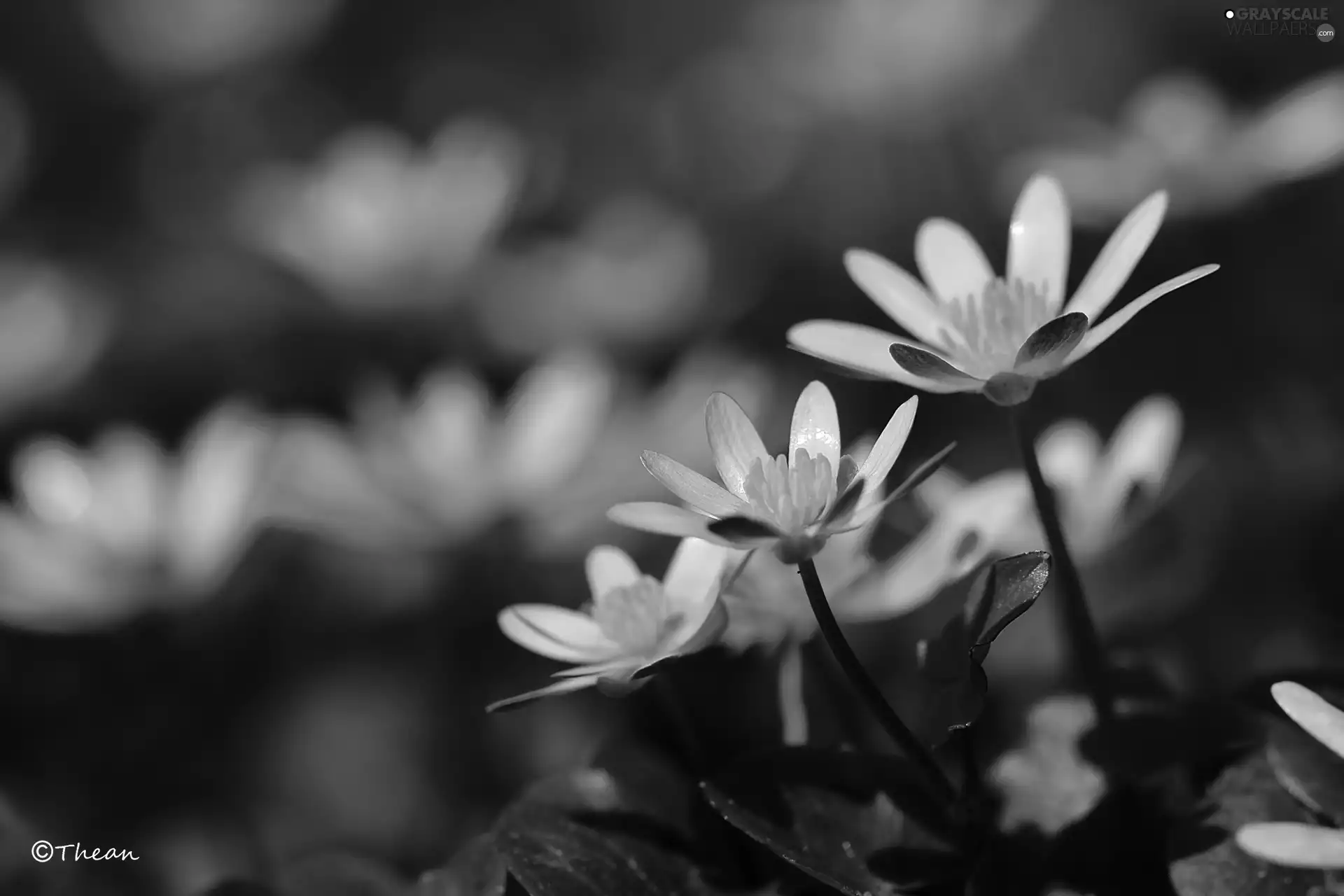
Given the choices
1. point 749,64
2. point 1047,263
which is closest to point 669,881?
point 1047,263

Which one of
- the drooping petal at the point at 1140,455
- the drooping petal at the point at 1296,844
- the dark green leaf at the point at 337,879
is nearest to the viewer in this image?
the drooping petal at the point at 1296,844

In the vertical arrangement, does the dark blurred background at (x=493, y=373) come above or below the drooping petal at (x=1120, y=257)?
above

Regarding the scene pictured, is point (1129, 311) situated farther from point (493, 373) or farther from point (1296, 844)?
point (493, 373)

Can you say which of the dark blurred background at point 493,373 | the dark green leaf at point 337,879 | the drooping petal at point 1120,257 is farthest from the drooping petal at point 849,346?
the dark green leaf at point 337,879

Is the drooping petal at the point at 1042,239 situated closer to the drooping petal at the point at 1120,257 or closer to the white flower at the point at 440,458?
the drooping petal at the point at 1120,257

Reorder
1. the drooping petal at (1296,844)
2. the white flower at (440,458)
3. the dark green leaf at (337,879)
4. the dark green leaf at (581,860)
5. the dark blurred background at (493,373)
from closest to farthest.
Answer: the drooping petal at (1296,844)
the dark green leaf at (581,860)
the dark green leaf at (337,879)
the dark blurred background at (493,373)
the white flower at (440,458)

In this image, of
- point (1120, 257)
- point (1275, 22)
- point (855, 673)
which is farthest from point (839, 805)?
point (1275, 22)

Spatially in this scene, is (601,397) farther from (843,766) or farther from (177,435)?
(843,766)

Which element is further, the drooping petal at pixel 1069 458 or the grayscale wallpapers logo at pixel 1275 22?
the grayscale wallpapers logo at pixel 1275 22
